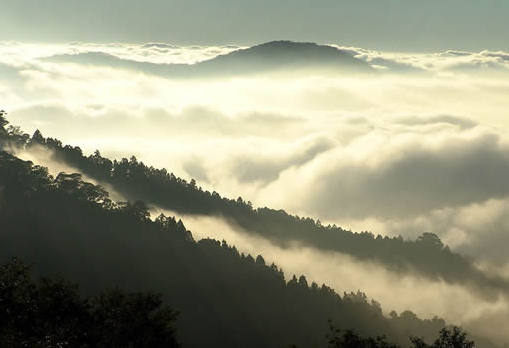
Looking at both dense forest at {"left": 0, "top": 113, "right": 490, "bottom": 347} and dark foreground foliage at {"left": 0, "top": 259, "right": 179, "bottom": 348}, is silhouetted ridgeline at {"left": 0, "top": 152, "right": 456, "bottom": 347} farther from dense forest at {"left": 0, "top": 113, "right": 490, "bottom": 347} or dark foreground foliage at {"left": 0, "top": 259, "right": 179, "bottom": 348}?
dark foreground foliage at {"left": 0, "top": 259, "right": 179, "bottom": 348}

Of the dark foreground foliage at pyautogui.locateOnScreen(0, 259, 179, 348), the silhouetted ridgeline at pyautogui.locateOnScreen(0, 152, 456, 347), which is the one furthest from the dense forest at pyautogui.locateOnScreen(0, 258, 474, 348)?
the silhouetted ridgeline at pyautogui.locateOnScreen(0, 152, 456, 347)

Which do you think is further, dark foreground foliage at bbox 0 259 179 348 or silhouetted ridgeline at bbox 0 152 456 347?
silhouetted ridgeline at bbox 0 152 456 347

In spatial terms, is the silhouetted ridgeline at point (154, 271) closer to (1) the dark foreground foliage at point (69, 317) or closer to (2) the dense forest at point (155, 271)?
(2) the dense forest at point (155, 271)

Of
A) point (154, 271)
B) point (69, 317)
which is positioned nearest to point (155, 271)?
point (154, 271)

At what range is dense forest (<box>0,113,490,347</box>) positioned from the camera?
540 ft

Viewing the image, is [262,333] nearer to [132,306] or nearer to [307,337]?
[307,337]

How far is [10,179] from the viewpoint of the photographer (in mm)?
190250

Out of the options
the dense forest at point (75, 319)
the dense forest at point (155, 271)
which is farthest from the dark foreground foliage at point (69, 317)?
the dense forest at point (155, 271)

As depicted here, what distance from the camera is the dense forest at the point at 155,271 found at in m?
164

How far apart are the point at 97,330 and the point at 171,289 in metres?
111

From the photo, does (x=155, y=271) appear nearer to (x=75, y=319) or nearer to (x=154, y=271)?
(x=154, y=271)

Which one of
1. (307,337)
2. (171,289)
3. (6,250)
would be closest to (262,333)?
(307,337)

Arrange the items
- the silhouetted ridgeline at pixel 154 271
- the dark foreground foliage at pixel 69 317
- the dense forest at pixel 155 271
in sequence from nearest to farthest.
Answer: the dark foreground foliage at pixel 69 317, the dense forest at pixel 155 271, the silhouetted ridgeline at pixel 154 271

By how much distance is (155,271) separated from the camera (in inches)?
7018
